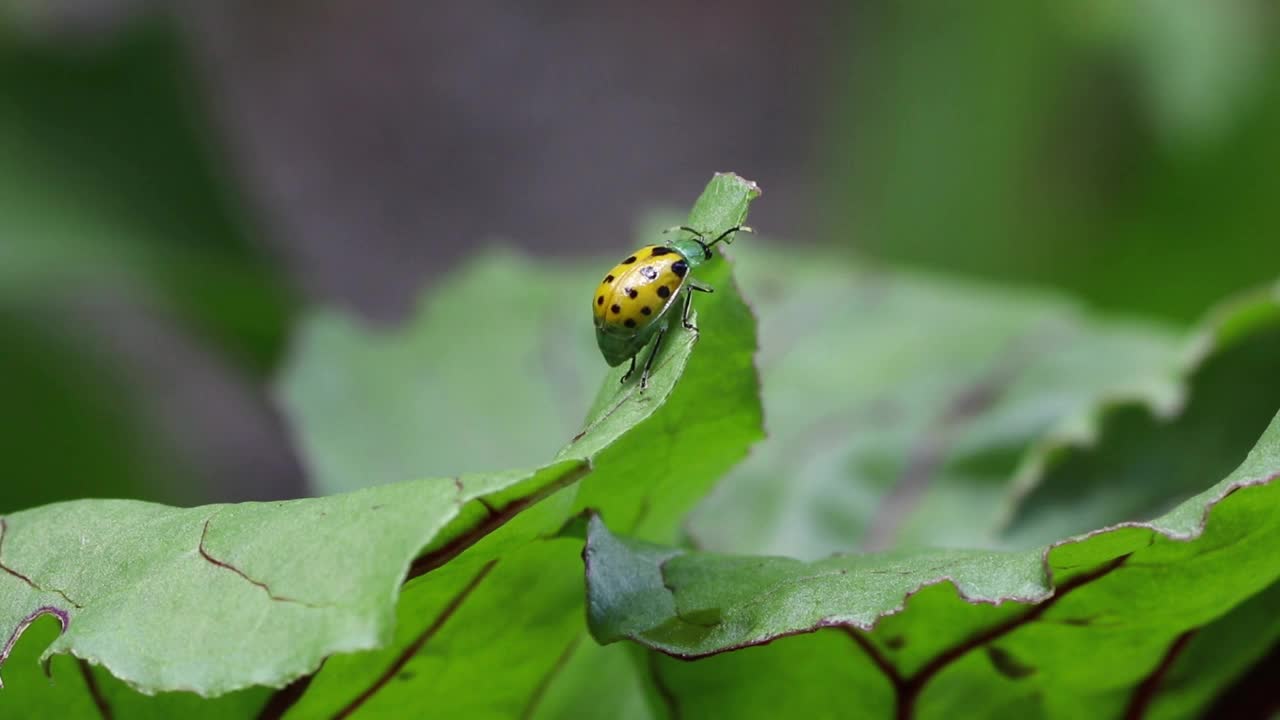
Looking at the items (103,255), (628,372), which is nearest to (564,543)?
(628,372)

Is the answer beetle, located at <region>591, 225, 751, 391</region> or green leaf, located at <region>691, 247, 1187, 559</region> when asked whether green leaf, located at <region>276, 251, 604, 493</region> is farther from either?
beetle, located at <region>591, 225, 751, 391</region>

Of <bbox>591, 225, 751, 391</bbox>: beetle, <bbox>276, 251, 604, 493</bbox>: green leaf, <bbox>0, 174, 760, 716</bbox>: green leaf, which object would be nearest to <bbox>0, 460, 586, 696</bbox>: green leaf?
<bbox>0, 174, 760, 716</bbox>: green leaf

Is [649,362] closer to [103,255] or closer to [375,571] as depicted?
[375,571]

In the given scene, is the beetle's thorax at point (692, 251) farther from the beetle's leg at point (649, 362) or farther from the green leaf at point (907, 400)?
the green leaf at point (907, 400)

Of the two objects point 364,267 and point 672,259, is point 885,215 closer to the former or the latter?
point 364,267

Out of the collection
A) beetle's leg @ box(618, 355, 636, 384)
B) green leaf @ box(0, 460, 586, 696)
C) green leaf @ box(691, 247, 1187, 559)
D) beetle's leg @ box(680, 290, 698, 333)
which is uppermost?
green leaf @ box(691, 247, 1187, 559)
